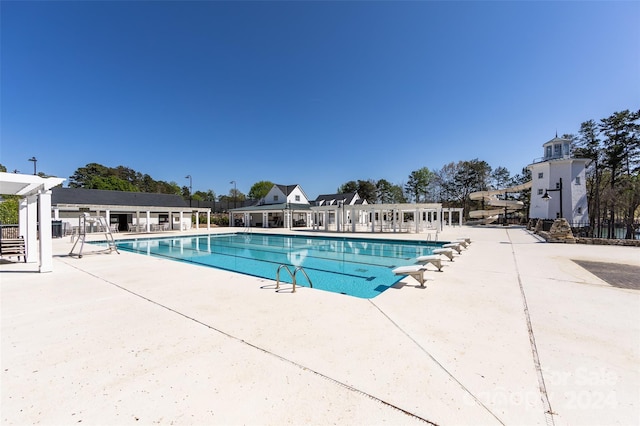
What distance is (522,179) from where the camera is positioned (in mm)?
45250

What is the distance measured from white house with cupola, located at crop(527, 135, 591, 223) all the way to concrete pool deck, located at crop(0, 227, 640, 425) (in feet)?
90.0

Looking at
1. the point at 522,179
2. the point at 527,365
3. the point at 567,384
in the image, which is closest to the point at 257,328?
the point at 527,365

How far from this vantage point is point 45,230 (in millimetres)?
6598

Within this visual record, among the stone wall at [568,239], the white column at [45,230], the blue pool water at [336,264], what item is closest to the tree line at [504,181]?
the stone wall at [568,239]

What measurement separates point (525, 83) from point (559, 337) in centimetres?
1561

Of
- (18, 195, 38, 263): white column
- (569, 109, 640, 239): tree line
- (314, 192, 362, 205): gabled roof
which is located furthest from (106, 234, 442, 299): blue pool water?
(569, 109, 640, 239): tree line

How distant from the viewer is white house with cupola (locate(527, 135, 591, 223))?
25156mm

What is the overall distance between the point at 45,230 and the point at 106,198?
75.3ft

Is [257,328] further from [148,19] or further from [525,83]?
[525,83]

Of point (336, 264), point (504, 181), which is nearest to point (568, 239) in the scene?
point (336, 264)

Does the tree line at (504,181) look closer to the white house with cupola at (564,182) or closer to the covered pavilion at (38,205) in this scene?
the white house with cupola at (564,182)

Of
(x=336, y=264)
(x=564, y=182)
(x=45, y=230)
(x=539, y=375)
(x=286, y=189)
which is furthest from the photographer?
(x=286, y=189)

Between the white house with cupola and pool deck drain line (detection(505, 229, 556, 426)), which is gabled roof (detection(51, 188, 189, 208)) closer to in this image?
pool deck drain line (detection(505, 229, 556, 426))

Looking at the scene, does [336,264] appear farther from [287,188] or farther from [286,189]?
[287,188]
